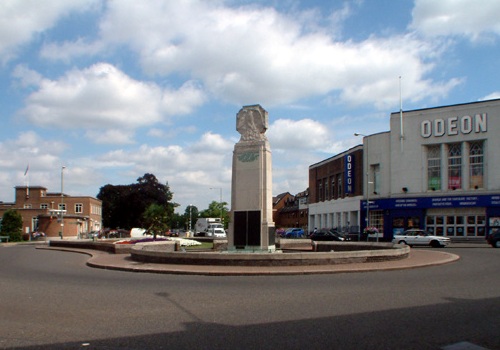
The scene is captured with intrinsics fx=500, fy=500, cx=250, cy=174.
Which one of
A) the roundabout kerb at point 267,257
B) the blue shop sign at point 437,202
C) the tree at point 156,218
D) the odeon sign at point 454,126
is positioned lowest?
the roundabout kerb at point 267,257

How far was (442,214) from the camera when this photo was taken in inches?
2093

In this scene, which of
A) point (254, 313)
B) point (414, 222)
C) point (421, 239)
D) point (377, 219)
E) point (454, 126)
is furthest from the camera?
point (377, 219)

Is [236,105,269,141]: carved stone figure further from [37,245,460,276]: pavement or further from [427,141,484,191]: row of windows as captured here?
[427,141,484,191]: row of windows

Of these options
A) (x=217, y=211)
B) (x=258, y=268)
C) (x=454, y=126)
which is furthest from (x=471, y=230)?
(x=217, y=211)

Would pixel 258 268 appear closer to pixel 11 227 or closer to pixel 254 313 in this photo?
pixel 254 313

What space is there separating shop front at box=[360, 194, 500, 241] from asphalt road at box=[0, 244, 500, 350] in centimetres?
3809

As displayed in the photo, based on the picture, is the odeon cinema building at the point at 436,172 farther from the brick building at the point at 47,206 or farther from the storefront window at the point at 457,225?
the brick building at the point at 47,206

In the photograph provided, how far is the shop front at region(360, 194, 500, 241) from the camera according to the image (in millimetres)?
49906

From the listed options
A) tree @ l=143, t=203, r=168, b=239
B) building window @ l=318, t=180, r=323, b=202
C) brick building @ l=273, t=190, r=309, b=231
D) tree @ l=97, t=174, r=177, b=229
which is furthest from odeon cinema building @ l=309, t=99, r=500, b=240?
tree @ l=97, t=174, r=177, b=229

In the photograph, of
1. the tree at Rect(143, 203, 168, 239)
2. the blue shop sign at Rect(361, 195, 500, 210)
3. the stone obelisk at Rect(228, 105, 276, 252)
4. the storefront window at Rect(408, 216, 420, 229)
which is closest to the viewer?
the stone obelisk at Rect(228, 105, 276, 252)

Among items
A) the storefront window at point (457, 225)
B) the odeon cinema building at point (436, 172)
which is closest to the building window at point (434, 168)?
the odeon cinema building at point (436, 172)

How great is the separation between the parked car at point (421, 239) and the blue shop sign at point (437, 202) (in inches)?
473

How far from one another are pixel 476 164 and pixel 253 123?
120 feet

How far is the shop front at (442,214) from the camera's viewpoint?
164 ft
